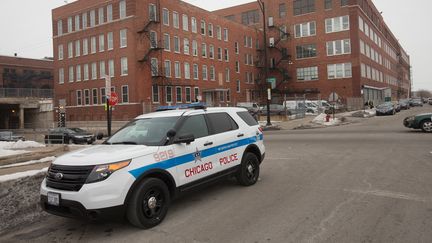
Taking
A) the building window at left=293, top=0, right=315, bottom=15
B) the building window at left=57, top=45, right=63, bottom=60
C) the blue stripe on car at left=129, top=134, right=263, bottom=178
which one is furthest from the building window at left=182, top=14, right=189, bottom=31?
the blue stripe on car at left=129, top=134, right=263, bottom=178

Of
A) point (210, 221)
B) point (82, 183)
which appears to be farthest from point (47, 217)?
point (210, 221)

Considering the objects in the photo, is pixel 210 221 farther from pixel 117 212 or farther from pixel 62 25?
pixel 62 25

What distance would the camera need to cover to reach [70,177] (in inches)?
197

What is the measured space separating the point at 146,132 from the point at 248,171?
2.61 meters

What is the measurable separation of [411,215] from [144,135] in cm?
433

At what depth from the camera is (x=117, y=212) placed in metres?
4.96

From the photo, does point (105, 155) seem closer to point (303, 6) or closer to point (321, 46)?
point (321, 46)

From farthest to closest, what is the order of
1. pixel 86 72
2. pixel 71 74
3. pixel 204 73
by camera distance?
pixel 204 73
pixel 71 74
pixel 86 72

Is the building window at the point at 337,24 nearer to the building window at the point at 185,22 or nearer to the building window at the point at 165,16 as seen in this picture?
the building window at the point at 185,22

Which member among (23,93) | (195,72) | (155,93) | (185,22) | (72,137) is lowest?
(72,137)

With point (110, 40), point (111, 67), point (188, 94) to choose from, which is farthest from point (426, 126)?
point (110, 40)

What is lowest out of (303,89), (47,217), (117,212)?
(47,217)

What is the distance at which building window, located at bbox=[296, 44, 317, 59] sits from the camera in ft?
208

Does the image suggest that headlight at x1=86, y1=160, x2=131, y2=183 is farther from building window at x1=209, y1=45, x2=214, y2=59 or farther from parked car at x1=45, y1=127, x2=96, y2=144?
building window at x1=209, y1=45, x2=214, y2=59
